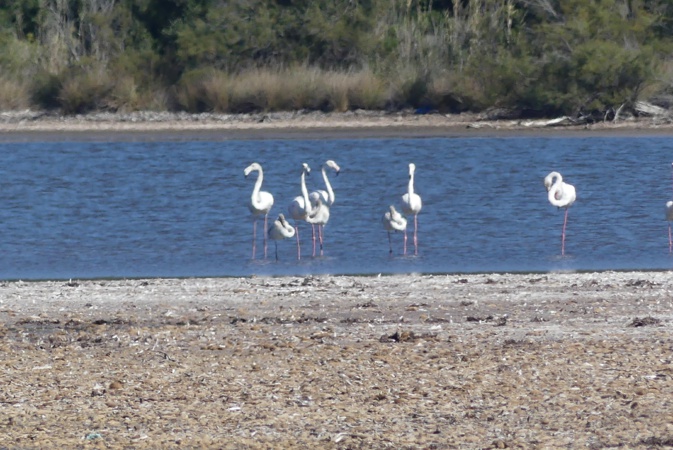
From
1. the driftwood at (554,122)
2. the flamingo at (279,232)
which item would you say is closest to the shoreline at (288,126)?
the driftwood at (554,122)

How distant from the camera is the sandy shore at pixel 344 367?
6.81m

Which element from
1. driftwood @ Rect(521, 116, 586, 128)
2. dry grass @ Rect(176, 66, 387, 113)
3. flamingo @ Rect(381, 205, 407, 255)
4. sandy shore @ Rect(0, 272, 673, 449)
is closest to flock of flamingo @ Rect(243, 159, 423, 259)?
flamingo @ Rect(381, 205, 407, 255)

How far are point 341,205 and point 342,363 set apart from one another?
41.5 feet

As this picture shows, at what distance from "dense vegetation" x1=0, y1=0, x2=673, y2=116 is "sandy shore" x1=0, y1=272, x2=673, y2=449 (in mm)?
18625

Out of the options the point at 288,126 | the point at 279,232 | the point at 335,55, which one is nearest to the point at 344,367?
the point at 279,232

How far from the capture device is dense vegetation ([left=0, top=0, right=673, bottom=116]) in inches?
1185

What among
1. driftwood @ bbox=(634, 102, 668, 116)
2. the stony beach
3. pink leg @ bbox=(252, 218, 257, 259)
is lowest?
driftwood @ bbox=(634, 102, 668, 116)

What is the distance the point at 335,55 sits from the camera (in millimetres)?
35406

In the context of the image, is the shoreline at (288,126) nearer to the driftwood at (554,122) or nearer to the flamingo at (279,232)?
the driftwood at (554,122)

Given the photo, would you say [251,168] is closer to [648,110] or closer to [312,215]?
[312,215]

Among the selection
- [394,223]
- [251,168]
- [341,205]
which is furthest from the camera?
[341,205]

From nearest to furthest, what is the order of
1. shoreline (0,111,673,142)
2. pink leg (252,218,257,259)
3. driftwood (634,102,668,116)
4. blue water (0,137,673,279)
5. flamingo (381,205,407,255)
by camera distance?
1. blue water (0,137,673,279)
2. flamingo (381,205,407,255)
3. pink leg (252,218,257,259)
4. shoreline (0,111,673,142)
5. driftwood (634,102,668,116)

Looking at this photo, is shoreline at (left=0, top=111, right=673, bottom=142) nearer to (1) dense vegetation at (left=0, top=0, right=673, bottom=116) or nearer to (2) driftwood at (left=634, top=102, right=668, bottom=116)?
(2) driftwood at (left=634, top=102, right=668, bottom=116)

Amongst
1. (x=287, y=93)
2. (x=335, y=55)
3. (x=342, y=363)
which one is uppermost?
(x=342, y=363)
